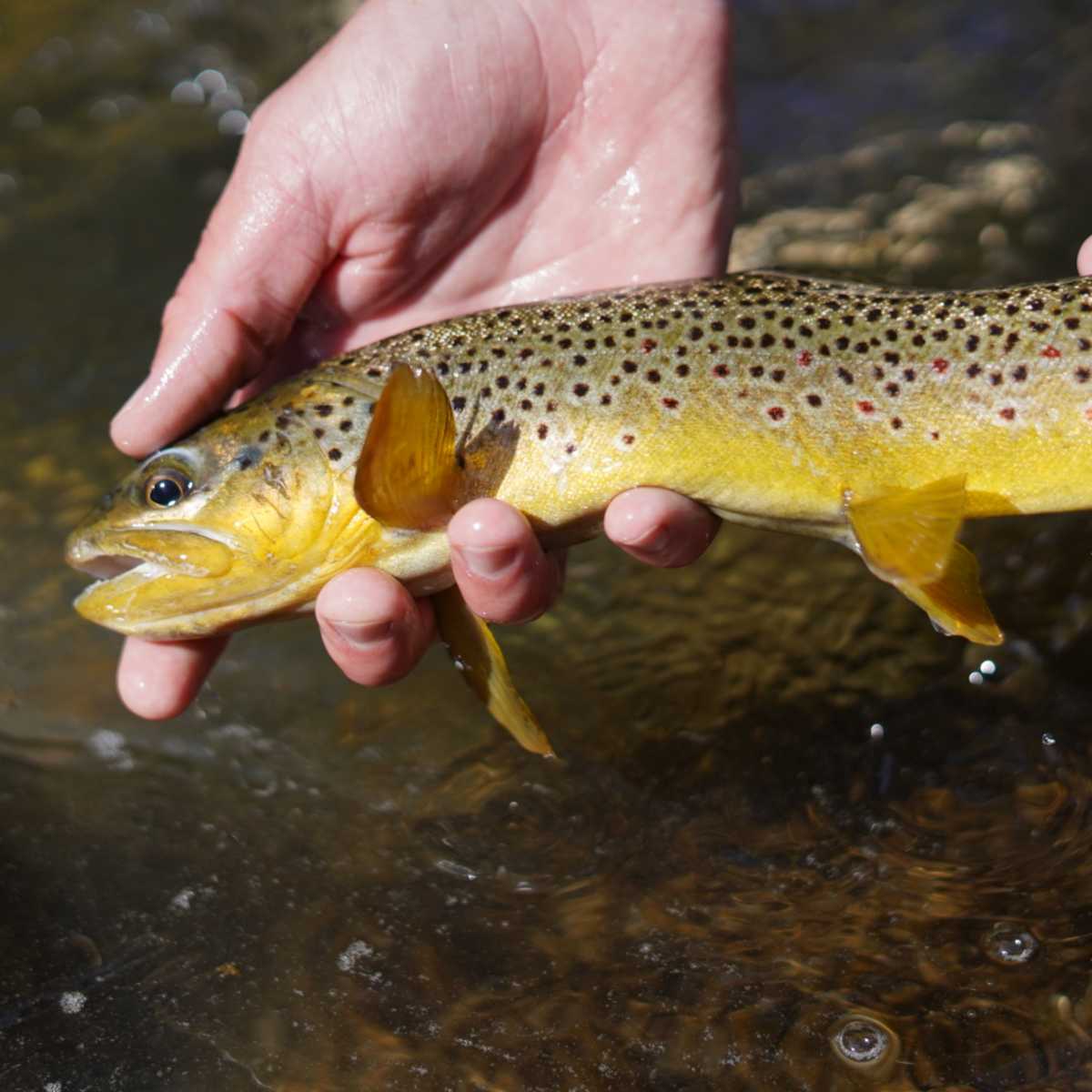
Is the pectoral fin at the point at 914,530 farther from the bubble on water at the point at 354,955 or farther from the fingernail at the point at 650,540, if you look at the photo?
the bubble on water at the point at 354,955

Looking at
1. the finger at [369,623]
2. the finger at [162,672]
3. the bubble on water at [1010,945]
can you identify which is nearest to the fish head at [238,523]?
the finger at [369,623]

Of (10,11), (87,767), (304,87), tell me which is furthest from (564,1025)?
(10,11)

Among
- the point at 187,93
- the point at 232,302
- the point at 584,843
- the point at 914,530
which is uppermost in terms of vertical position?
the point at 232,302

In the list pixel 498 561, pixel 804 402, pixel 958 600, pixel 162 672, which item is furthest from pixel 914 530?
pixel 162 672

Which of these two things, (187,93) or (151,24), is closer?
(187,93)

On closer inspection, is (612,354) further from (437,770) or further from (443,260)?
(437,770)

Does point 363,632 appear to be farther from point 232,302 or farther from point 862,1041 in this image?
point 862,1041

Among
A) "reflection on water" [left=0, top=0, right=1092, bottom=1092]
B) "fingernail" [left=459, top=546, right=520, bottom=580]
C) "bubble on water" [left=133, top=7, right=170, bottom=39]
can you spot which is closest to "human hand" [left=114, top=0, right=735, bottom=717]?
"fingernail" [left=459, top=546, right=520, bottom=580]
